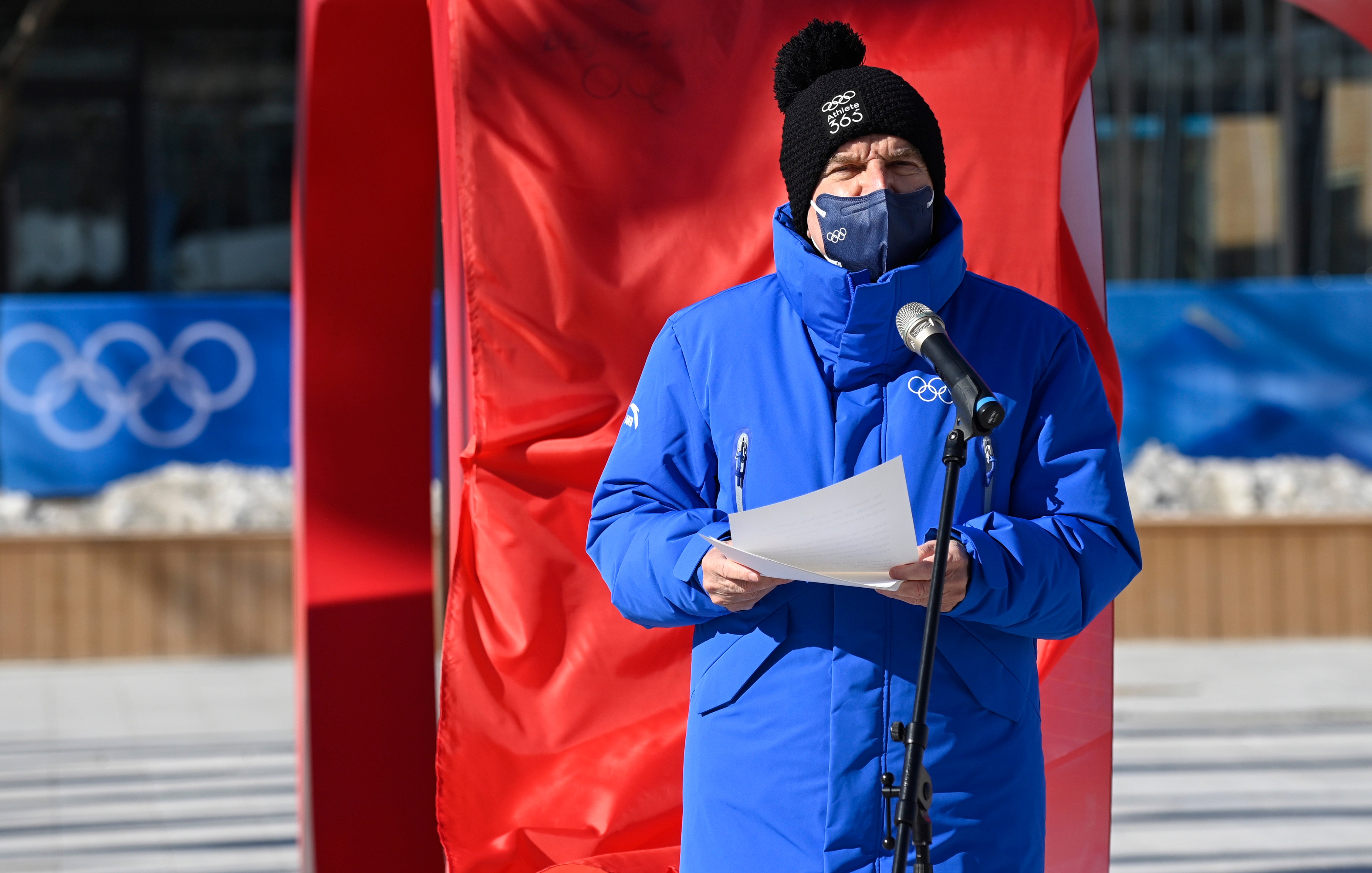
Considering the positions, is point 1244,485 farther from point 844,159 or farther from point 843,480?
point 843,480

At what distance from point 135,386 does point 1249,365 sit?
6.39 meters

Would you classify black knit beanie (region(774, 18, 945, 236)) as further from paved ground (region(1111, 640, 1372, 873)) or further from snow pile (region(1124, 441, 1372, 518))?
snow pile (region(1124, 441, 1372, 518))

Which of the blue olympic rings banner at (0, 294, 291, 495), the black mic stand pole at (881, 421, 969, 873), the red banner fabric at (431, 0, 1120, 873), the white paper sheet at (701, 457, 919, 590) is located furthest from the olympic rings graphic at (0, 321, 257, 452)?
the black mic stand pole at (881, 421, 969, 873)

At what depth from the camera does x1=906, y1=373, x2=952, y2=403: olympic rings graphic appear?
1.78 m

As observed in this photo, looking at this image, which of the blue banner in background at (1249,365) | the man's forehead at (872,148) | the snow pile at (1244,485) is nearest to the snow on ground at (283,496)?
the snow pile at (1244,485)

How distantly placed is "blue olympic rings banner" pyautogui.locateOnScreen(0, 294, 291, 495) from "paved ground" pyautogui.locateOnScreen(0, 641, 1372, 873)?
4.06 feet

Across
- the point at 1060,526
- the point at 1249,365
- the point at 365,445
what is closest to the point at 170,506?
the point at 365,445

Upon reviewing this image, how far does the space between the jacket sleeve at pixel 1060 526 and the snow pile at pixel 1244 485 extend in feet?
21.5

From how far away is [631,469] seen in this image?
1903mm

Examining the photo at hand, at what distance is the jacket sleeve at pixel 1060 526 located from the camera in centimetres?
167

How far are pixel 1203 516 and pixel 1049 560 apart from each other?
6721 mm

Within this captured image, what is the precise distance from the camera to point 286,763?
6.01 metres

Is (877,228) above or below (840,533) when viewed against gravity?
above

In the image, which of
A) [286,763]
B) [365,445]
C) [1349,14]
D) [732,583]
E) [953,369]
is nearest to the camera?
[953,369]
